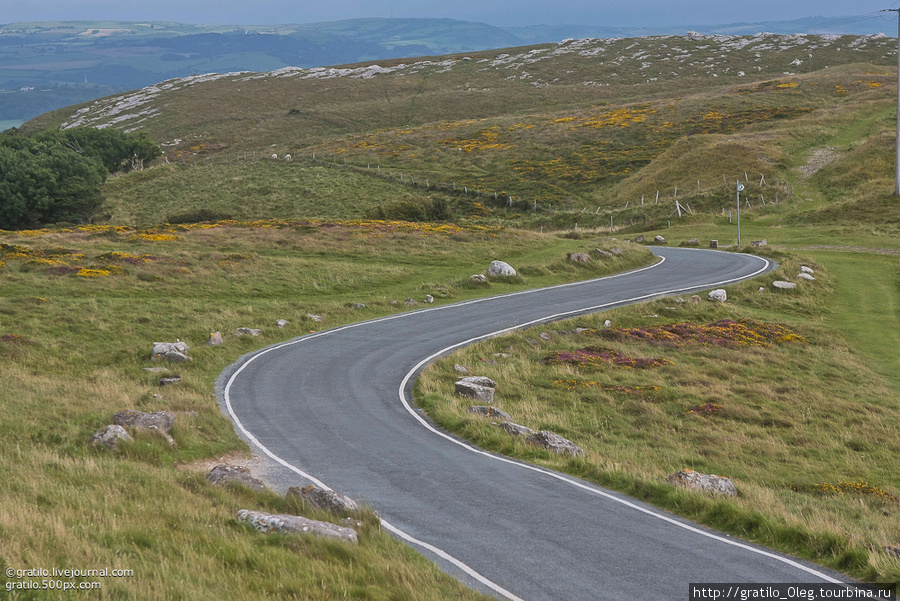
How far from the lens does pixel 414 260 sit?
1829 inches

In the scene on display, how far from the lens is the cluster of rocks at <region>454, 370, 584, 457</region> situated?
54.6 feet

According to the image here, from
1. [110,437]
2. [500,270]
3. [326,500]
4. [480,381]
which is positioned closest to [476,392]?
[480,381]

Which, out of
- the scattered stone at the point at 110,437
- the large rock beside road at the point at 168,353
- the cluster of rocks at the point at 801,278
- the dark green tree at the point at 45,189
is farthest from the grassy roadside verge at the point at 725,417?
the dark green tree at the point at 45,189

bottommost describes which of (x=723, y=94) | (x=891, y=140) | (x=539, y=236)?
(x=539, y=236)

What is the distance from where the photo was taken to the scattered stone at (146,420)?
16.1 metres

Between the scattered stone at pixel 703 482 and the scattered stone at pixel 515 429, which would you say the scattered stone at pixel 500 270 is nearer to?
the scattered stone at pixel 515 429

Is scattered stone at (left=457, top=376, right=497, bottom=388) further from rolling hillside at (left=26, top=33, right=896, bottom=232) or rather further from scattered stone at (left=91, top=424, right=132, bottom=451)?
rolling hillside at (left=26, top=33, right=896, bottom=232)

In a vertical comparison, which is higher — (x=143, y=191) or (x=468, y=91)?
(x=468, y=91)

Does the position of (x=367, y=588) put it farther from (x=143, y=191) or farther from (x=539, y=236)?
(x=143, y=191)

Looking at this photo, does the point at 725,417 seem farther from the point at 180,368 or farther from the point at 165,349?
the point at 165,349

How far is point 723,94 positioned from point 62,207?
9685 centimetres

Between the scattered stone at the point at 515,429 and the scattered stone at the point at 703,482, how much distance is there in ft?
14.1

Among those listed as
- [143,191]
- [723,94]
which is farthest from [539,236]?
[723,94]

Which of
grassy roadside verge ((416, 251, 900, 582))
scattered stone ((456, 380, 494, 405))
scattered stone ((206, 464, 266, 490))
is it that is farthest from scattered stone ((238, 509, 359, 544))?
scattered stone ((456, 380, 494, 405))
